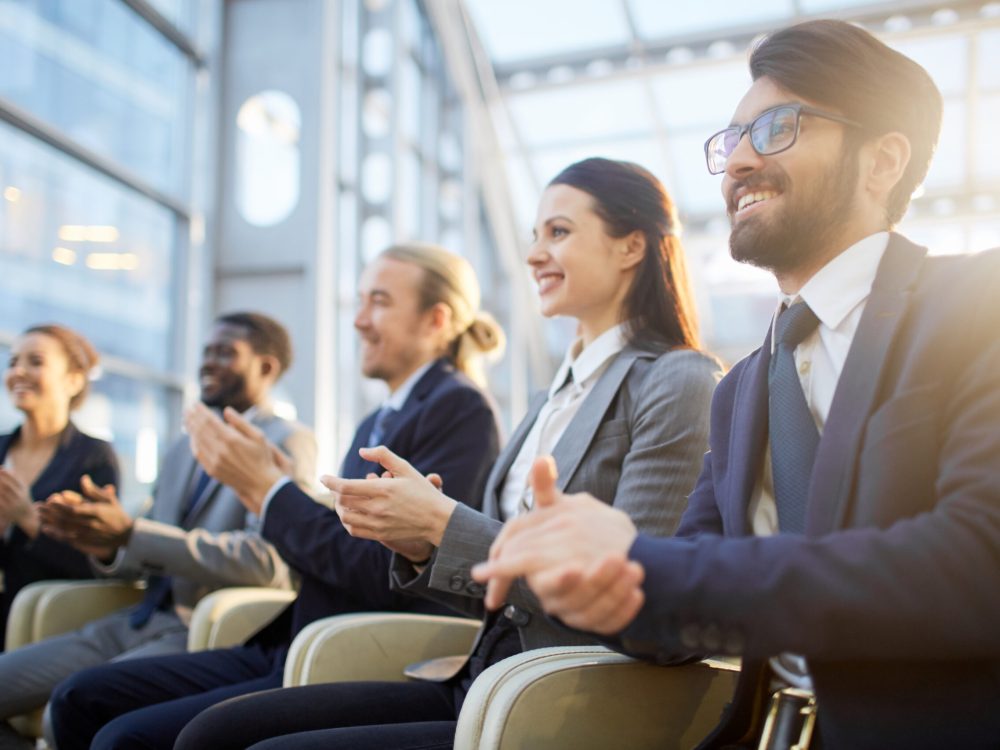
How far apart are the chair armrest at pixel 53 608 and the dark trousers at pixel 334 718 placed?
55.2 inches

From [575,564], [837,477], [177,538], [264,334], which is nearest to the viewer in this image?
[575,564]

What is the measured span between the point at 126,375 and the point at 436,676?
13.4ft

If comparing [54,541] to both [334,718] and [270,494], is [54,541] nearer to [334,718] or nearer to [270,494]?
[270,494]

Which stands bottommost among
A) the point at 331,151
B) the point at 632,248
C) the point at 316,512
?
the point at 316,512

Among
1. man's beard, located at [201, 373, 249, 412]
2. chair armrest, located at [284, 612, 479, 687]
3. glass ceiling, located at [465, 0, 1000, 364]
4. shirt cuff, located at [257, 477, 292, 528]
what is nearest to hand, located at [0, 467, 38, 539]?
man's beard, located at [201, 373, 249, 412]

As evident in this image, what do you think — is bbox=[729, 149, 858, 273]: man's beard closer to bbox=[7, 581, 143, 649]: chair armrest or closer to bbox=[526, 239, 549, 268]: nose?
bbox=[526, 239, 549, 268]: nose

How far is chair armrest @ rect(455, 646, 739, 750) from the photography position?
1324 mm

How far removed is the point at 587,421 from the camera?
1.86 meters

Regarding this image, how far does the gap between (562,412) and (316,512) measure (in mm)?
587

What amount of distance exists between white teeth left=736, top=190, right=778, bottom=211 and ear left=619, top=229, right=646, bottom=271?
69cm

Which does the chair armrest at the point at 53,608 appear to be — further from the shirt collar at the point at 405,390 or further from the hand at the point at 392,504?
the hand at the point at 392,504

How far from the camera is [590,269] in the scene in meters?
2.06

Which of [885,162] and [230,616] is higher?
[885,162]

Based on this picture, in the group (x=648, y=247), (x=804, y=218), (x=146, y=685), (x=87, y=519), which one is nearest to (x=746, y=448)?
(x=804, y=218)
